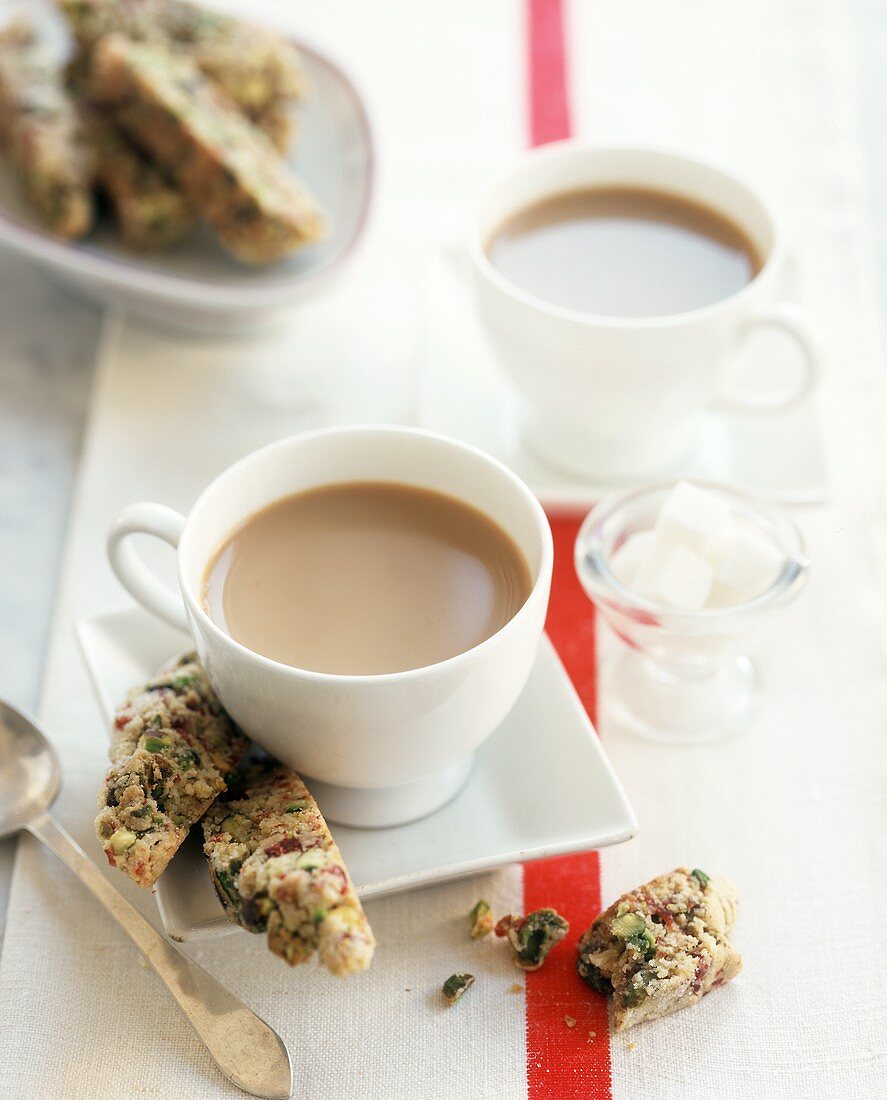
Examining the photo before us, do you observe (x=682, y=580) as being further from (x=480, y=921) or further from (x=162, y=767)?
(x=162, y=767)

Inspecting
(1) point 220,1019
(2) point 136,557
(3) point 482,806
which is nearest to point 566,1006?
(3) point 482,806

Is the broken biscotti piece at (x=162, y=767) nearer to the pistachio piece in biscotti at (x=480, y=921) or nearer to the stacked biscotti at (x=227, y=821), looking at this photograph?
the stacked biscotti at (x=227, y=821)

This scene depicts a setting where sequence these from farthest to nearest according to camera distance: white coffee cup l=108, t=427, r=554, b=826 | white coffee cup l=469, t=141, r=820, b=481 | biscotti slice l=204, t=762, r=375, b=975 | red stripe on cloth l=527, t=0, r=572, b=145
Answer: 1. red stripe on cloth l=527, t=0, r=572, b=145
2. white coffee cup l=469, t=141, r=820, b=481
3. white coffee cup l=108, t=427, r=554, b=826
4. biscotti slice l=204, t=762, r=375, b=975

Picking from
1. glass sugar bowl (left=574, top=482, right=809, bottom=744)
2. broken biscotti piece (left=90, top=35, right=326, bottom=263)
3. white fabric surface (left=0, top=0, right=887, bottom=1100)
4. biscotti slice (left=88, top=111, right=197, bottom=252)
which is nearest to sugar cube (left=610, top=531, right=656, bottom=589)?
glass sugar bowl (left=574, top=482, right=809, bottom=744)

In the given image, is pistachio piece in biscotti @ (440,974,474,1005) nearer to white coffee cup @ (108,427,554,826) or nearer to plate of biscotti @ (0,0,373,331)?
white coffee cup @ (108,427,554,826)

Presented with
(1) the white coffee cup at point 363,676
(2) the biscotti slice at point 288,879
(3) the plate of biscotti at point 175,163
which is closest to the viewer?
(2) the biscotti slice at point 288,879

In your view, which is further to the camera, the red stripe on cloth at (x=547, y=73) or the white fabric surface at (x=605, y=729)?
the red stripe on cloth at (x=547, y=73)

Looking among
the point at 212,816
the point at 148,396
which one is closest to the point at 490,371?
the point at 148,396

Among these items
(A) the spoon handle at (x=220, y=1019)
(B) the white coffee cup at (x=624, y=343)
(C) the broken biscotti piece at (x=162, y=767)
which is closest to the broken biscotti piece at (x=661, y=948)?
(A) the spoon handle at (x=220, y=1019)
